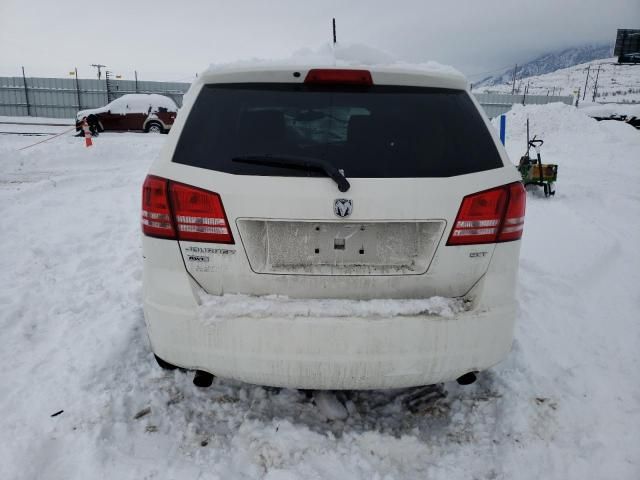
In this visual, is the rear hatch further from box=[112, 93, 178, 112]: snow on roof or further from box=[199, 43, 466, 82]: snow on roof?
box=[112, 93, 178, 112]: snow on roof

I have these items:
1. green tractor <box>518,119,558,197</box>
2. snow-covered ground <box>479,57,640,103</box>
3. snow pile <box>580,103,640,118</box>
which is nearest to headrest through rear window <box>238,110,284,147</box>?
green tractor <box>518,119,558,197</box>

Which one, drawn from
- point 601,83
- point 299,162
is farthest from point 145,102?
point 601,83

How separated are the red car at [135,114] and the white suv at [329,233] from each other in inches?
719

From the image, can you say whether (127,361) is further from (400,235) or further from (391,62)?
(391,62)

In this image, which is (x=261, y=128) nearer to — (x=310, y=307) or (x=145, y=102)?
(x=310, y=307)

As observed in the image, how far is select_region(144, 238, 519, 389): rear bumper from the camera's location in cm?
197

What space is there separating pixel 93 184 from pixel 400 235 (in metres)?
8.81

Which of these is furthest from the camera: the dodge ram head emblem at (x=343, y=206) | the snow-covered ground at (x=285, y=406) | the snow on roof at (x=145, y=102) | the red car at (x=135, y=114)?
the snow on roof at (x=145, y=102)

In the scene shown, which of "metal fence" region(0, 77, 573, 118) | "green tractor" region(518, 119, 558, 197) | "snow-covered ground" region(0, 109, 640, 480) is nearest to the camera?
"snow-covered ground" region(0, 109, 640, 480)

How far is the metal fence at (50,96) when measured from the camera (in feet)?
106

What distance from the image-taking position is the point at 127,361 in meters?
2.94

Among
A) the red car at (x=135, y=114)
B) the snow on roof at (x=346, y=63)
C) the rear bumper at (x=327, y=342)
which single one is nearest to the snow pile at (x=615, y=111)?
the red car at (x=135, y=114)

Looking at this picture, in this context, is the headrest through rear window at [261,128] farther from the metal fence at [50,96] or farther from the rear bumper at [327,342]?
the metal fence at [50,96]

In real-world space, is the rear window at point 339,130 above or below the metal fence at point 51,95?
below
